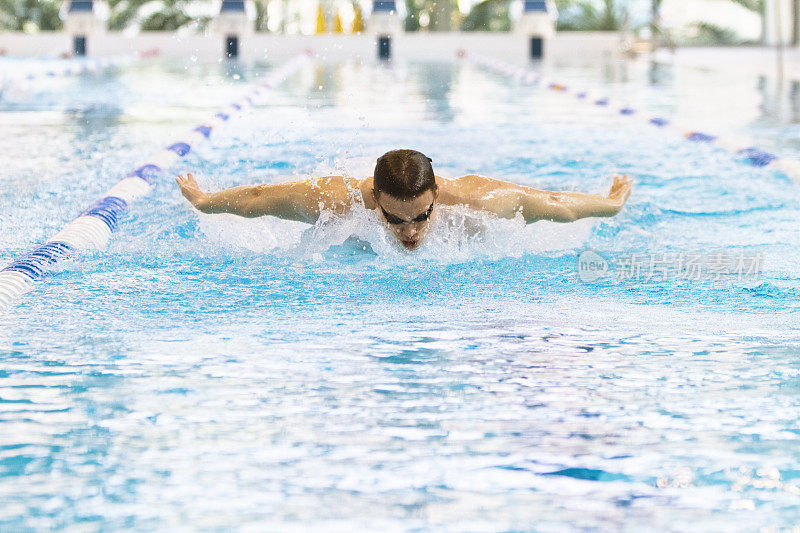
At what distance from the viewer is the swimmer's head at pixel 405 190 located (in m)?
A: 2.96

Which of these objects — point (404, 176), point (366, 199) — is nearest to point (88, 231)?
point (366, 199)

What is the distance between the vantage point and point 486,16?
20641mm

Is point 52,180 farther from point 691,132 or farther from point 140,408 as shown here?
Result: point 691,132

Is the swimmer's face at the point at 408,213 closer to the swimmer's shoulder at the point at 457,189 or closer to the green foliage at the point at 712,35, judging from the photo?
the swimmer's shoulder at the point at 457,189

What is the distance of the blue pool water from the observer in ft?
5.77

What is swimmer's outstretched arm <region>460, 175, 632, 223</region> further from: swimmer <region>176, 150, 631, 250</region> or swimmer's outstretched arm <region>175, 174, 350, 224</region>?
swimmer's outstretched arm <region>175, 174, 350, 224</region>

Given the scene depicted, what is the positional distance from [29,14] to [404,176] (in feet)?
65.6

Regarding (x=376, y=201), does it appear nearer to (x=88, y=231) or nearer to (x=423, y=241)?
(x=423, y=241)

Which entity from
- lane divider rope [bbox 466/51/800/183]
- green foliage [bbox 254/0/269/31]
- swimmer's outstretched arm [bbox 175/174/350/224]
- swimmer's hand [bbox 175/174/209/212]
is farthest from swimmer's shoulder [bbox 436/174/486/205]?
green foliage [bbox 254/0/269/31]

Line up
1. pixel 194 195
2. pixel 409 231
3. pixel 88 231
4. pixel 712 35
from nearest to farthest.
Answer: pixel 409 231
pixel 194 195
pixel 88 231
pixel 712 35

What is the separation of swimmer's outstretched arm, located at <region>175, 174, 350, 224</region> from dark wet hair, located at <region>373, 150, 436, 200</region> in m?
0.35

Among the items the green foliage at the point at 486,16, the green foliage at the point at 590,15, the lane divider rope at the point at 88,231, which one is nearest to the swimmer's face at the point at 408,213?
the lane divider rope at the point at 88,231

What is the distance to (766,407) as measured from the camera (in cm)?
216

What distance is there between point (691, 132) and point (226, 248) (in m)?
4.32
